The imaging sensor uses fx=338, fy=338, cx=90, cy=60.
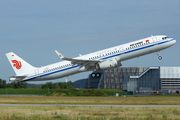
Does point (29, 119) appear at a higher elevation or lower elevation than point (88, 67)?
lower

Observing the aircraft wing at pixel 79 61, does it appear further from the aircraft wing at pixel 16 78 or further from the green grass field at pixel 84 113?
the green grass field at pixel 84 113

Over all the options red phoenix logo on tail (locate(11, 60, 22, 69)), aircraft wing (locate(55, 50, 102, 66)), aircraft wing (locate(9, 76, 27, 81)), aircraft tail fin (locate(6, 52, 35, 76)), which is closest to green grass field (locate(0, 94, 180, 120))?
aircraft wing (locate(55, 50, 102, 66))

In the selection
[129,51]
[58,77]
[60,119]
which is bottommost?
[60,119]

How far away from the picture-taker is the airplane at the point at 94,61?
2099 inches

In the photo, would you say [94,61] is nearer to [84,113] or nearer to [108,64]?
[108,64]

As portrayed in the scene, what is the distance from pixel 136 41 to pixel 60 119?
28649 millimetres

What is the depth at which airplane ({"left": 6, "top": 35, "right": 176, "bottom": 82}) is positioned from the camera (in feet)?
175

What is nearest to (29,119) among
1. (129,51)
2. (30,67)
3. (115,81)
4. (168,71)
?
(129,51)

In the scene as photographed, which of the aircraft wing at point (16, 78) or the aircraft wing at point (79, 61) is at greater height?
the aircraft wing at point (79, 61)

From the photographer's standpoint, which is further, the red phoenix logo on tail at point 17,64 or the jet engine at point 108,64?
the red phoenix logo on tail at point 17,64

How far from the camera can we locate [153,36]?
53.8 metres

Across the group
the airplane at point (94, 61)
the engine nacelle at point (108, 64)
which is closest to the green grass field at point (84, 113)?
the airplane at point (94, 61)

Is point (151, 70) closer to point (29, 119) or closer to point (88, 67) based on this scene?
point (88, 67)

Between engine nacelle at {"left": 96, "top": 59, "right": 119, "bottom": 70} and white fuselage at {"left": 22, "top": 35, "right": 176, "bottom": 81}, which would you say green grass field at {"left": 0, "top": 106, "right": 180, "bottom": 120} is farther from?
engine nacelle at {"left": 96, "top": 59, "right": 119, "bottom": 70}
